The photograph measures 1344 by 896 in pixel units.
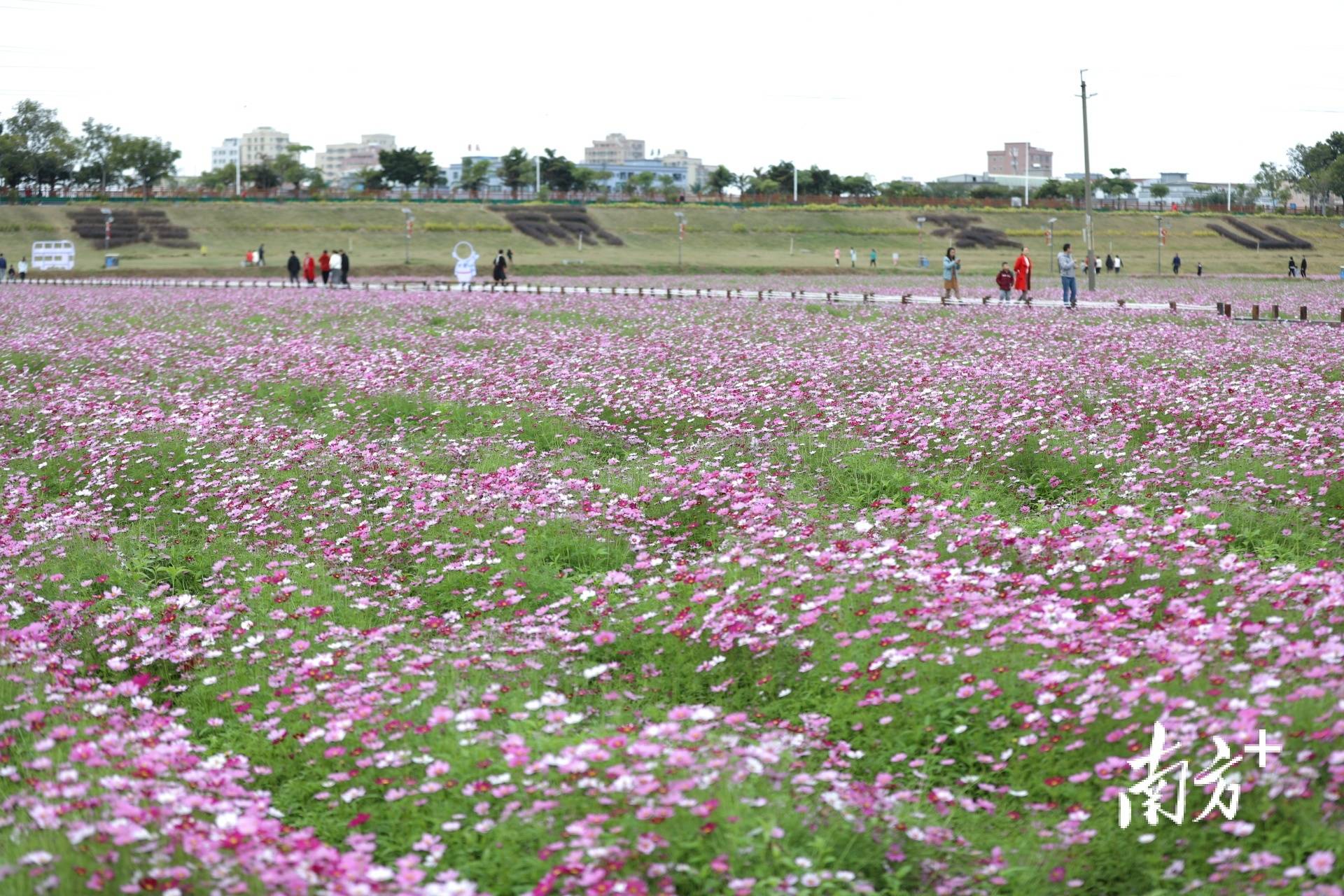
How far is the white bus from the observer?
205 ft

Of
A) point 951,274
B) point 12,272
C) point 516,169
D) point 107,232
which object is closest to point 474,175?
point 516,169

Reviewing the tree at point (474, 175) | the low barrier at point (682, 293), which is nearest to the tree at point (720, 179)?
the tree at point (474, 175)

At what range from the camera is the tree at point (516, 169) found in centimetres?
10950

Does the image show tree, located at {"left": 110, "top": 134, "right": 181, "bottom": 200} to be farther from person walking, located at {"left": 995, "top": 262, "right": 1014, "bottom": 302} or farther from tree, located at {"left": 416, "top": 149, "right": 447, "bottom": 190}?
person walking, located at {"left": 995, "top": 262, "right": 1014, "bottom": 302}

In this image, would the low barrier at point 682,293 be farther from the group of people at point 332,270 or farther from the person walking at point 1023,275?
the group of people at point 332,270

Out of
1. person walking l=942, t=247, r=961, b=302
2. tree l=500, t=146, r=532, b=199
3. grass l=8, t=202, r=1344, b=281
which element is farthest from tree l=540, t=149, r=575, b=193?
person walking l=942, t=247, r=961, b=302

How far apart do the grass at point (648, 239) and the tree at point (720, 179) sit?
2361 cm

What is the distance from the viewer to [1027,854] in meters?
4.86

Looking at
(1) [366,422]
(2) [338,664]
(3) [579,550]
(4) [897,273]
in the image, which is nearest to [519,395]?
(1) [366,422]

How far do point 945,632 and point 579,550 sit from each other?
10.3ft

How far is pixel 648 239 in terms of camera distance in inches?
3194

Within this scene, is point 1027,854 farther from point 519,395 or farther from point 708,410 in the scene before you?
point 519,395

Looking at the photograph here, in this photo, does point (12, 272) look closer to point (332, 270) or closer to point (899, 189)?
point (332, 270)

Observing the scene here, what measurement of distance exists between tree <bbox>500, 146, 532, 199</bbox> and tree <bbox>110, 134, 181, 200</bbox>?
26455mm
